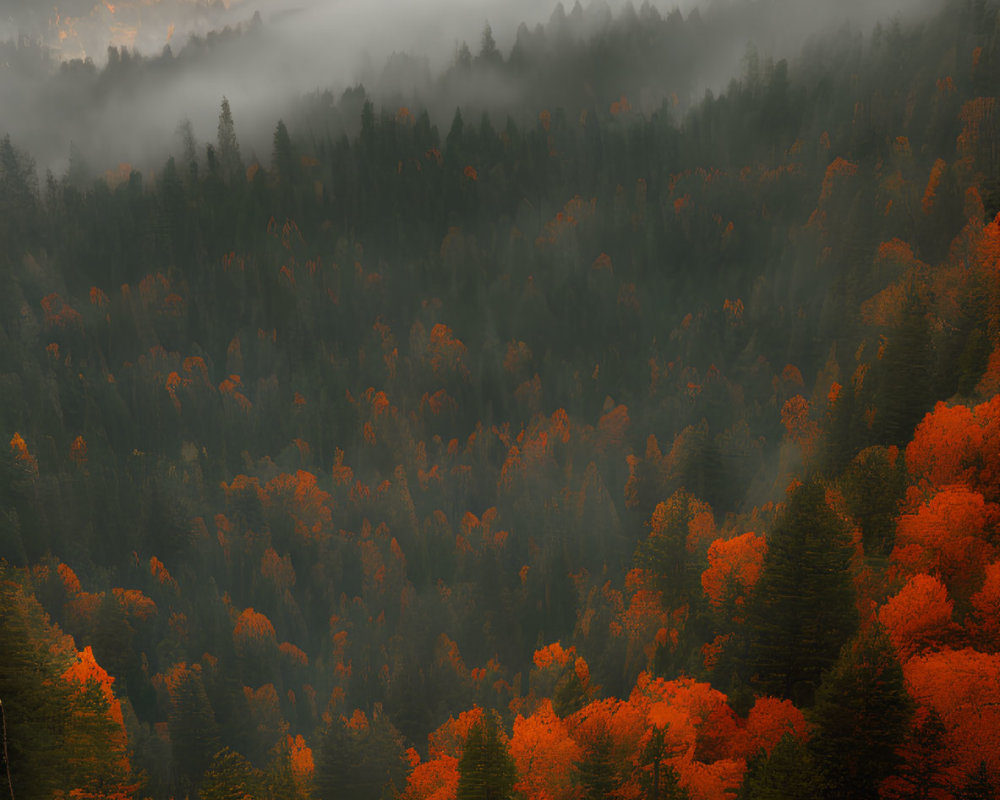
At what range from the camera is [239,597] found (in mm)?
133000

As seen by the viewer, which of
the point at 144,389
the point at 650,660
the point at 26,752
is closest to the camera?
the point at 26,752

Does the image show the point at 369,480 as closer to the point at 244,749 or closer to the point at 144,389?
the point at 144,389

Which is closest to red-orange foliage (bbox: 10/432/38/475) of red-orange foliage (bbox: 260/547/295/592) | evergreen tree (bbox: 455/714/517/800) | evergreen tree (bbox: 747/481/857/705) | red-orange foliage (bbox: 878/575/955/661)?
red-orange foliage (bbox: 260/547/295/592)

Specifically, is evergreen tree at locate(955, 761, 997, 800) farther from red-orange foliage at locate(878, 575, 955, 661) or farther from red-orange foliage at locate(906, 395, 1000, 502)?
red-orange foliage at locate(906, 395, 1000, 502)

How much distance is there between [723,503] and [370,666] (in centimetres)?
→ 5186

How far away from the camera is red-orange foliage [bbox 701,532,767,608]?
46.5 meters

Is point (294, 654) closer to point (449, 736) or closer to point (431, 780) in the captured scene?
point (449, 736)

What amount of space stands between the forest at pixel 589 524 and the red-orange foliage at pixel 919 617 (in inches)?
6.8

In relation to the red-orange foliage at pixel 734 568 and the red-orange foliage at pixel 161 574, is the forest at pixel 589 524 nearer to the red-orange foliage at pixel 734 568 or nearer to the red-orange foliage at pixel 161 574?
the red-orange foliage at pixel 734 568

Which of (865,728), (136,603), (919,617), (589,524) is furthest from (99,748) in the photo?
(136,603)

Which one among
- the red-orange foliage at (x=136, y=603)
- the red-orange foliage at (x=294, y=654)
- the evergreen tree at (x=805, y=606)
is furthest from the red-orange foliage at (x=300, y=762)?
the evergreen tree at (x=805, y=606)

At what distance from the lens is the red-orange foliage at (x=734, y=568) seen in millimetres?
46500

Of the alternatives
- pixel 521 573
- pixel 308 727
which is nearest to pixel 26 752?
pixel 308 727

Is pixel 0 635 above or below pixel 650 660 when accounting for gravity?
above
